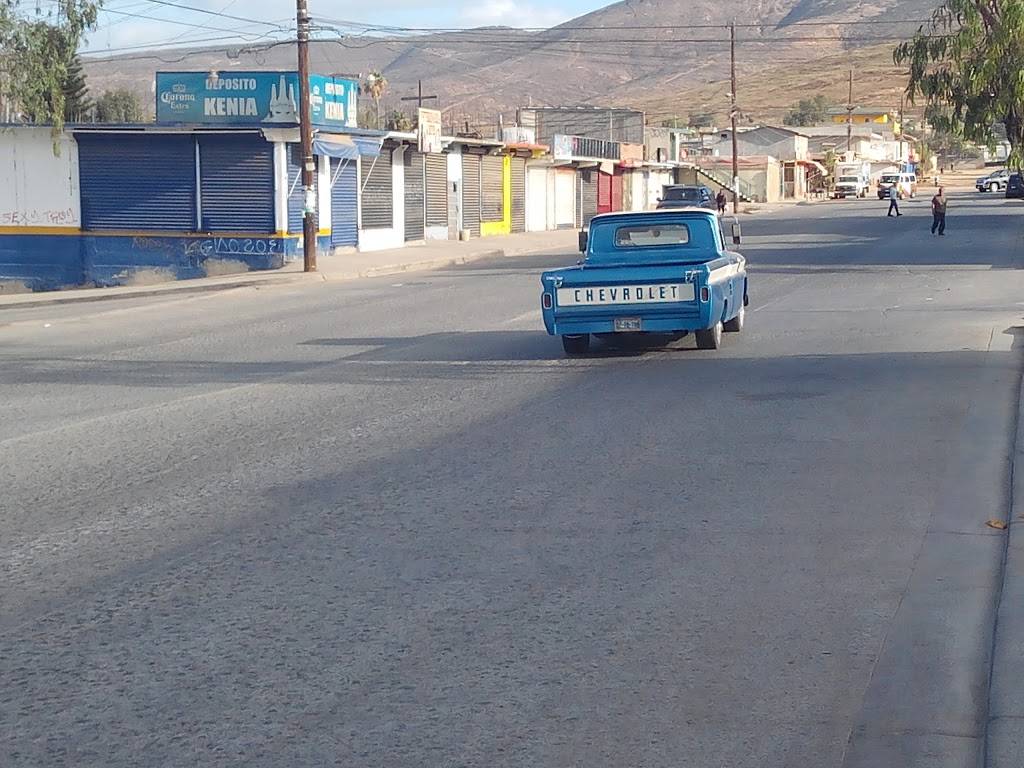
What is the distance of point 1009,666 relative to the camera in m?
5.62

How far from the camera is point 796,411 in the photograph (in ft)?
39.1

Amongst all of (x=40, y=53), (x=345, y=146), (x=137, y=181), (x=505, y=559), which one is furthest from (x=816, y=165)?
(x=505, y=559)

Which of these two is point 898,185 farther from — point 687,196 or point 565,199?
point 565,199

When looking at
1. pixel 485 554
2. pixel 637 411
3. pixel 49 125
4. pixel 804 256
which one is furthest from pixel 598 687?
pixel 49 125

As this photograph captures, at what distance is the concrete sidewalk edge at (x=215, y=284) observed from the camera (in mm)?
28281

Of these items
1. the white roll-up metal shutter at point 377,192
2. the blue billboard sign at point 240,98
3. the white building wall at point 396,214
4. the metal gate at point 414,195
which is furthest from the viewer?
the metal gate at point 414,195

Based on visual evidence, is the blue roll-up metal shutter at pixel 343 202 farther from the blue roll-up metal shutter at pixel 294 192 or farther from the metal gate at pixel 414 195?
the metal gate at pixel 414 195

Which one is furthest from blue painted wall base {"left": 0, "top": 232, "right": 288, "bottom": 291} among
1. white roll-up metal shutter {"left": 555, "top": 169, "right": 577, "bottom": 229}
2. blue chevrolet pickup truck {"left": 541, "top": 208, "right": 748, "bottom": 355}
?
white roll-up metal shutter {"left": 555, "top": 169, "right": 577, "bottom": 229}

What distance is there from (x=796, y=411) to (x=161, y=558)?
6.27m

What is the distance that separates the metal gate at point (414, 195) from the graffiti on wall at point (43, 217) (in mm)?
11223

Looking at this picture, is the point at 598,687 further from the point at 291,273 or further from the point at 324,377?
the point at 291,273

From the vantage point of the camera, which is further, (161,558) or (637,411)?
(637,411)

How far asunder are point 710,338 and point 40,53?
44.0ft

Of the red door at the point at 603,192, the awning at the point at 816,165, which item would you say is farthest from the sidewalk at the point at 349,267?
the awning at the point at 816,165
